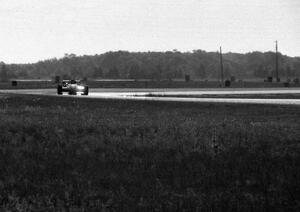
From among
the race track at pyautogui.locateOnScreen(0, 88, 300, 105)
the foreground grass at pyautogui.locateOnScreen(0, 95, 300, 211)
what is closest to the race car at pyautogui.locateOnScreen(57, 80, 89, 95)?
the race track at pyautogui.locateOnScreen(0, 88, 300, 105)

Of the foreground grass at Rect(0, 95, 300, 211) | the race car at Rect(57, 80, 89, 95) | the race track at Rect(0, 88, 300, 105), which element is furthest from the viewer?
the race car at Rect(57, 80, 89, 95)

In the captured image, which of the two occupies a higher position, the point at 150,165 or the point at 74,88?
the point at 74,88

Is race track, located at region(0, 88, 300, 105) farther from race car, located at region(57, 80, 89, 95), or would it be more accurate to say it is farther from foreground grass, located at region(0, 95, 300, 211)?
foreground grass, located at region(0, 95, 300, 211)

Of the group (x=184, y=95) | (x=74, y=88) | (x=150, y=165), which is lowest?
(x=150, y=165)

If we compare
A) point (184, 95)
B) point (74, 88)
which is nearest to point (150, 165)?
point (184, 95)

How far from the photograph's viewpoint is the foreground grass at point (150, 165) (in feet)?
28.9

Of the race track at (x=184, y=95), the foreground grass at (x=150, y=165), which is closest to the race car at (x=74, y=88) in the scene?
the race track at (x=184, y=95)

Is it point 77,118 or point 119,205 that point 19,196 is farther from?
point 77,118

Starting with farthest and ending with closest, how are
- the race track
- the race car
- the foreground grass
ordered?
the race car, the race track, the foreground grass

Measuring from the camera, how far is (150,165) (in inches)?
456

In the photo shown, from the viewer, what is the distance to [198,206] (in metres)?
8.50

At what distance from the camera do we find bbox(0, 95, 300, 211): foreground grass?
28.9 ft

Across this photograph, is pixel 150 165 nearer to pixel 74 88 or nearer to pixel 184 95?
pixel 184 95

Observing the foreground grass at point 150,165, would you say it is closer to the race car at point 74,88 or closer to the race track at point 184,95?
the race track at point 184,95
